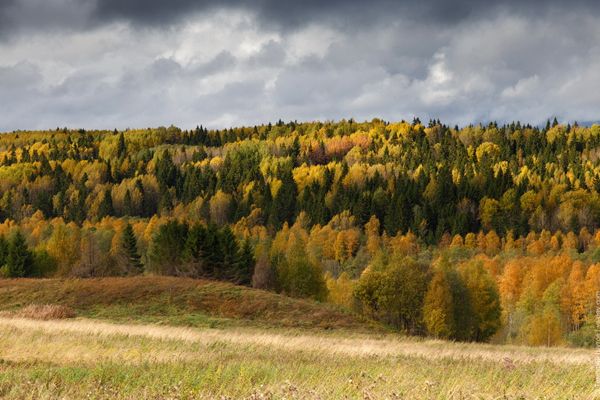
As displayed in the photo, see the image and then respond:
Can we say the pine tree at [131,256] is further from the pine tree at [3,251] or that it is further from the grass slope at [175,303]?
the grass slope at [175,303]

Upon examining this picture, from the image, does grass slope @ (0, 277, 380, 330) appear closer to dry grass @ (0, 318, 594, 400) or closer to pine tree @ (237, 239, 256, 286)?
dry grass @ (0, 318, 594, 400)

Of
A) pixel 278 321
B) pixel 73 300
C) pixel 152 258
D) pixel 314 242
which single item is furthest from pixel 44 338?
pixel 314 242

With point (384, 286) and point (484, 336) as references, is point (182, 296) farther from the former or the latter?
point (484, 336)

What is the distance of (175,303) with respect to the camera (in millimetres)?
47344

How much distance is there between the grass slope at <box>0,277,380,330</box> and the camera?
1692 inches

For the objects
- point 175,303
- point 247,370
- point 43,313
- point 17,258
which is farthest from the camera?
point 17,258

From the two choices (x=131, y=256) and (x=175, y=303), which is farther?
(x=131, y=256)

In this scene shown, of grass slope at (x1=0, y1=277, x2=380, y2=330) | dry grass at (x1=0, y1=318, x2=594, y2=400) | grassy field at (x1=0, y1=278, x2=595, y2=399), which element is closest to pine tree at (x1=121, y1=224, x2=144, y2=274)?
grass slope at (x1=0, y1=277, x2=380, y2=330)

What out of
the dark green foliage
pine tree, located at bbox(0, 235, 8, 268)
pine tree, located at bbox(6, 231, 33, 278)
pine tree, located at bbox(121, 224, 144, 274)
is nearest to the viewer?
the dark green foliage

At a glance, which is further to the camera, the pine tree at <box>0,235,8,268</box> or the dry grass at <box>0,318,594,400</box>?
the pine tree at <box>0,235,8,268</box>

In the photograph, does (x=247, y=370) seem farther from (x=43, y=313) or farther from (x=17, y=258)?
(x=17, y=258)

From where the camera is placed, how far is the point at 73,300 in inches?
1864

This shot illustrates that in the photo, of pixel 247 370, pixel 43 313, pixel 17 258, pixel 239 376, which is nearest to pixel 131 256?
pixel 17 258

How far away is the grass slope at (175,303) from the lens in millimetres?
42969
